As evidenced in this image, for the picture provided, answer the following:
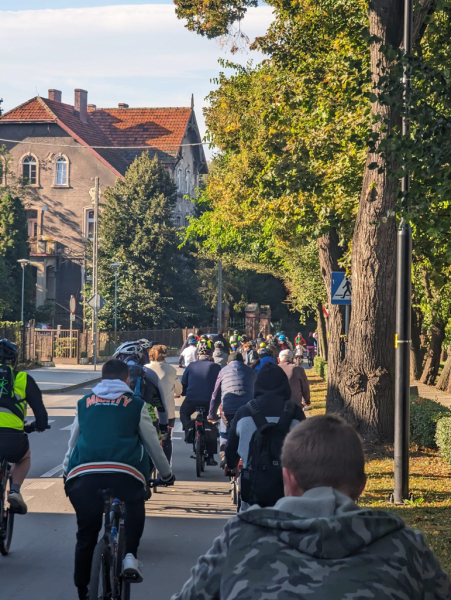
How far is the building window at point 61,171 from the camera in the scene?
61875mm

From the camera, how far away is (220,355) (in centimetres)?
1656

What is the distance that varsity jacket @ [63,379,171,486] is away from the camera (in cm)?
508

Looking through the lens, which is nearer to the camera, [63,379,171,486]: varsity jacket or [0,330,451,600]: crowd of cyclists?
[0,330,451,600]: crowd of cyclists

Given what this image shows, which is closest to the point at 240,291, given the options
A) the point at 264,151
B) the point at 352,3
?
the point at 264,151

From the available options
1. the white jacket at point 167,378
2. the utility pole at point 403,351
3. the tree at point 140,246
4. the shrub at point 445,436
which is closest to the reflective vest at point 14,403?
the white jacket at point 167,378

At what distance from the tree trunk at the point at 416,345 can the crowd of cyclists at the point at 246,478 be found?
18298 millimetres

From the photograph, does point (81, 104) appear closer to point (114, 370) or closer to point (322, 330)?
point (322, 330)

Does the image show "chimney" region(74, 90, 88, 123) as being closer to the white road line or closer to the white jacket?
the white road line

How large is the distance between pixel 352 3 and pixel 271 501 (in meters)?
13.8

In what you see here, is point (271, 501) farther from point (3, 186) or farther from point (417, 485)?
point (3, 186)

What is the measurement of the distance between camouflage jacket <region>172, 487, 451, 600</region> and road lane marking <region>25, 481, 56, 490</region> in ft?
29.7

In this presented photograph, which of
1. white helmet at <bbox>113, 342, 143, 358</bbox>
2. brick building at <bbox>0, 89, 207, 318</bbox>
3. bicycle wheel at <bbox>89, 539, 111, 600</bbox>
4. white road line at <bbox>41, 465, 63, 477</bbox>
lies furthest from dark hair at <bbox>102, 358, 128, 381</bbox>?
brick building at <bbox>0, 89, 207, 318</bbox>

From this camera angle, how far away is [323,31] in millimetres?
19469

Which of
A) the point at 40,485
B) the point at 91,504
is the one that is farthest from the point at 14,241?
the point at 91,504
